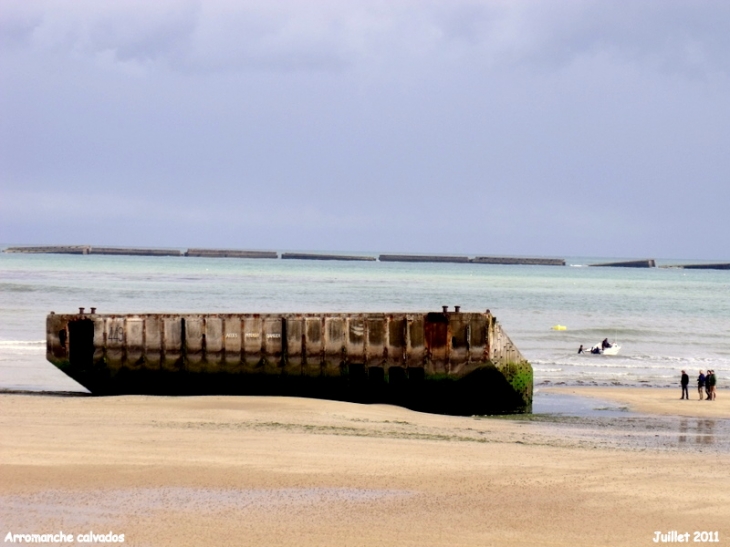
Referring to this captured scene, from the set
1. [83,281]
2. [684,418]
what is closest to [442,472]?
[684,418]

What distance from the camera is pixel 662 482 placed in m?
15.6

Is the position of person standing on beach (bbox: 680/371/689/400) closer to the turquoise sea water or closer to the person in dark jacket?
the person in dark jacket

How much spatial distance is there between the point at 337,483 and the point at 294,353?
11383mm

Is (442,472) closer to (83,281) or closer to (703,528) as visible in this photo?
(703,528)

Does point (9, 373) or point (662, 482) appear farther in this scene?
point (9, 373)

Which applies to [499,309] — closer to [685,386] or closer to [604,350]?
[604,350]

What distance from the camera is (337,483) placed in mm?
14758

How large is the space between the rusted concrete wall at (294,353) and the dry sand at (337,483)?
388cm

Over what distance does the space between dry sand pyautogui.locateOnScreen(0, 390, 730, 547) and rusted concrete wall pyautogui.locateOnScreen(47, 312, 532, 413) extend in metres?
3.88

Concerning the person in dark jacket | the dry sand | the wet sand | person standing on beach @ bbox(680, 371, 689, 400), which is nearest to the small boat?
the wet sand

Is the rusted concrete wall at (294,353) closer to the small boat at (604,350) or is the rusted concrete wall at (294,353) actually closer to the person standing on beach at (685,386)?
the person standing on beach at (685,386)

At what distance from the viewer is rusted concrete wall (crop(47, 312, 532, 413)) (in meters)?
25.2

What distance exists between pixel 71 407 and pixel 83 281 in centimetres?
A: 8242

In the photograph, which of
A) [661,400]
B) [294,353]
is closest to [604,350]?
[661,400]
